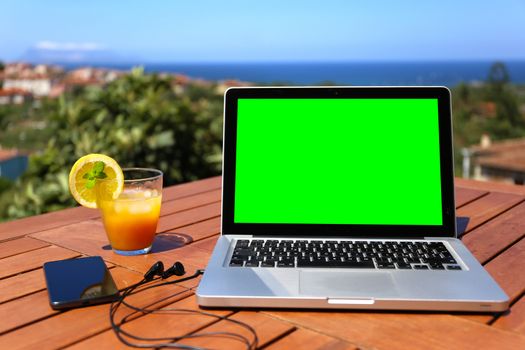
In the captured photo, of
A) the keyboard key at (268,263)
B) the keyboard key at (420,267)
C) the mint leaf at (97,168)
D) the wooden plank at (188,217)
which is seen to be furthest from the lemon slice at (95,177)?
the keyboard key at (420,267)

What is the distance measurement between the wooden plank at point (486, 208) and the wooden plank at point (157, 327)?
0.66 m

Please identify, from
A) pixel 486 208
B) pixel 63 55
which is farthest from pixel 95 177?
pixel 63 55

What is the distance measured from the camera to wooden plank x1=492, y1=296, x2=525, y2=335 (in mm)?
717

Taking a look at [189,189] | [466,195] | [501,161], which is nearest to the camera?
[466,195]

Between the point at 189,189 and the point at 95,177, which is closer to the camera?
the point at 95,177

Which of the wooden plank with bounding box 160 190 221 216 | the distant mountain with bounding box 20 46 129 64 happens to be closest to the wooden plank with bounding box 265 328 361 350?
the wooden plank with bounding box 160 190 221 216

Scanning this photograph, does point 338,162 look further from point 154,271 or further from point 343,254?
point 154,271

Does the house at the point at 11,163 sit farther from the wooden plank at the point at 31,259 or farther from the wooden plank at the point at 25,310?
the wooden plank at the point at 25,310

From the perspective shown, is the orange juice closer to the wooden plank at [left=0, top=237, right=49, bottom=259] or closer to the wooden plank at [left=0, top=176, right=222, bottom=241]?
the wooden plank at [left=0, top=237, right=49, bottom=259]

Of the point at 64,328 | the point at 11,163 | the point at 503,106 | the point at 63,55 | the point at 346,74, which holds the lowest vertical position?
the point at 11,163

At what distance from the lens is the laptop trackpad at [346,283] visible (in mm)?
781

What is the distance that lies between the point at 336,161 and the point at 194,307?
42 centimetres

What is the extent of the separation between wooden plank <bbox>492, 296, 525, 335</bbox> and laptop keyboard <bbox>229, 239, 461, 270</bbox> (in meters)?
0.12

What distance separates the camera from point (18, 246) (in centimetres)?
111
